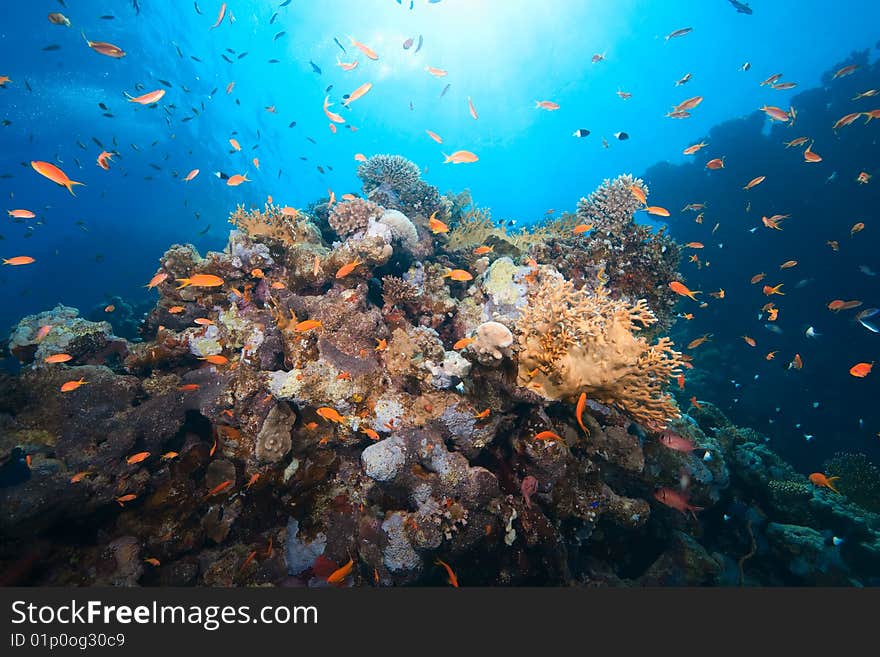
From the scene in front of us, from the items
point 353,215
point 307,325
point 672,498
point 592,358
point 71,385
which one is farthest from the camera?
point 353,215

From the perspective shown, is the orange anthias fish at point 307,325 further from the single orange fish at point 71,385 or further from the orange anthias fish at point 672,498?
the orange anthias fish at point 672,498

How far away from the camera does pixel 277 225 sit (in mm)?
6375

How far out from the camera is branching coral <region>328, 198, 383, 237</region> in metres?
6.70

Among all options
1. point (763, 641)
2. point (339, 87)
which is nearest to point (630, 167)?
point (339, 87)

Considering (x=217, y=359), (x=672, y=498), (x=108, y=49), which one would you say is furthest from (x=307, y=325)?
(x=108, y=49)

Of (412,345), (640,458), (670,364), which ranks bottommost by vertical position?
(640,458)

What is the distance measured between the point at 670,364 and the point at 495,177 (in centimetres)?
12066

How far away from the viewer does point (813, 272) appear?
676 inches

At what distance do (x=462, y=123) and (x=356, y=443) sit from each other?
288 ft

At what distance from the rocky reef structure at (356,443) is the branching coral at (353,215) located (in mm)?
472

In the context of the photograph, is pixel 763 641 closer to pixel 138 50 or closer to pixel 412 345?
pixel 412 345

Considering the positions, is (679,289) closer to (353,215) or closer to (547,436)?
(547,436)

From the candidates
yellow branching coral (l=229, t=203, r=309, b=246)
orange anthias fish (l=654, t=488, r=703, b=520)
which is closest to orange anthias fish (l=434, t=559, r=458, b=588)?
orange anthias fish (l=654, t=488, r=703, b=520)

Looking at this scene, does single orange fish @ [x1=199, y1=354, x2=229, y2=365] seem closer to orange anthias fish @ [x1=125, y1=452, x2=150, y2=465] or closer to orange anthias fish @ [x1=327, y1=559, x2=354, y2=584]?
orange anthias fish @ [x1=125, y1=452, x2=150, y2=465]
